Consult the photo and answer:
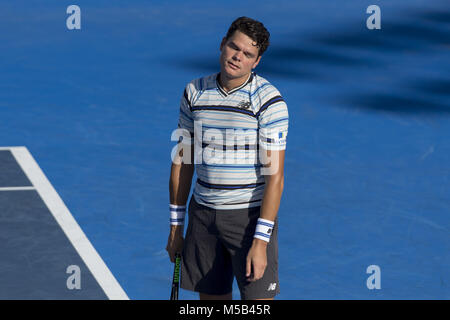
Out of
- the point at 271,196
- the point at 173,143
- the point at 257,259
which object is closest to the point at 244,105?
the point at 271,196

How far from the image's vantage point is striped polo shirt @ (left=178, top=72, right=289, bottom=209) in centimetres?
487

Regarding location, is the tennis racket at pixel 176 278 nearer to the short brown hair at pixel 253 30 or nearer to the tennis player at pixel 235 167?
the tennis player at pixel 235 167

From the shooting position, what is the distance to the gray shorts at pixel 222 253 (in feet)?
16.5

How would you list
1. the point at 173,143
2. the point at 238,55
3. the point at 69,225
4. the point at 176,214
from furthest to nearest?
the point at 173,143
the point at 69,225
the point at 176,214
the point at 238,55

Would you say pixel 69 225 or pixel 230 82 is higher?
pixel 230 82

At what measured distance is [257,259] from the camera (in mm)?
4906

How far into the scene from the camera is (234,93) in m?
4.92

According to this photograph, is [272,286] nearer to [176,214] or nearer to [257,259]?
[257,259]

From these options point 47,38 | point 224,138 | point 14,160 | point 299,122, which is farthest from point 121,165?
point 47,38

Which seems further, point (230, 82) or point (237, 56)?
point (230, 82)

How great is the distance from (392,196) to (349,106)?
3.33 meters

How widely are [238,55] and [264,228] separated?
3.09 ft

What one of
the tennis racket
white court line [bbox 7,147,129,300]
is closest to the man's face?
the tennis racket

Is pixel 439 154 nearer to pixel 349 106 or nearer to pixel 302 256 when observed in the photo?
pixel 349 106
